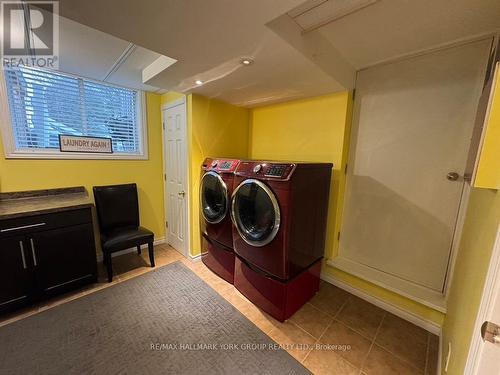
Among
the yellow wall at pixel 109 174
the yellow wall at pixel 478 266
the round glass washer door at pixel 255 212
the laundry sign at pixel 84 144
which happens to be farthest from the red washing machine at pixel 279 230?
the laundry sign at pixel 84 144

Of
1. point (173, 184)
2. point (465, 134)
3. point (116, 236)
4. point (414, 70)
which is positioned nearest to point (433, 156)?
point (465, 134)

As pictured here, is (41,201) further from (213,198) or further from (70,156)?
(213,198)

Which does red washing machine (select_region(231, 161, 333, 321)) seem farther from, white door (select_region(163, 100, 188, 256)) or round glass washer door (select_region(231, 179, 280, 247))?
white door (select_region(163, 100, 188, 256))

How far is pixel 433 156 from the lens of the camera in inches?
62.3

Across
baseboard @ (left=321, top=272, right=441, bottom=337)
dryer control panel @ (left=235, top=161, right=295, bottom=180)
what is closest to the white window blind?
dryer control panel @ (left=235, top=161, right=295, bottom=180)

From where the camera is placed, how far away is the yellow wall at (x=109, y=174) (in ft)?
6.33

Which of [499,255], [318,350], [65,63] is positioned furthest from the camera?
[65,63]

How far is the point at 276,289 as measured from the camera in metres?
1.64

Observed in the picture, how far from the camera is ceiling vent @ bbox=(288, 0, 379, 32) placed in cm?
108

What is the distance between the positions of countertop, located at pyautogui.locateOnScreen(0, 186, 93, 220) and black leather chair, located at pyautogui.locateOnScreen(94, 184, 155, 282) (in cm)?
22

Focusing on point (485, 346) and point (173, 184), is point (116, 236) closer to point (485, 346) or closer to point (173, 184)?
point (173, 184)

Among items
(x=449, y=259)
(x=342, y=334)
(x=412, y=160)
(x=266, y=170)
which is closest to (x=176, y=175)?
(x=266, y=170)

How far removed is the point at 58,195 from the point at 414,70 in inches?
141

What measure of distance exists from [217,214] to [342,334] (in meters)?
1.48
